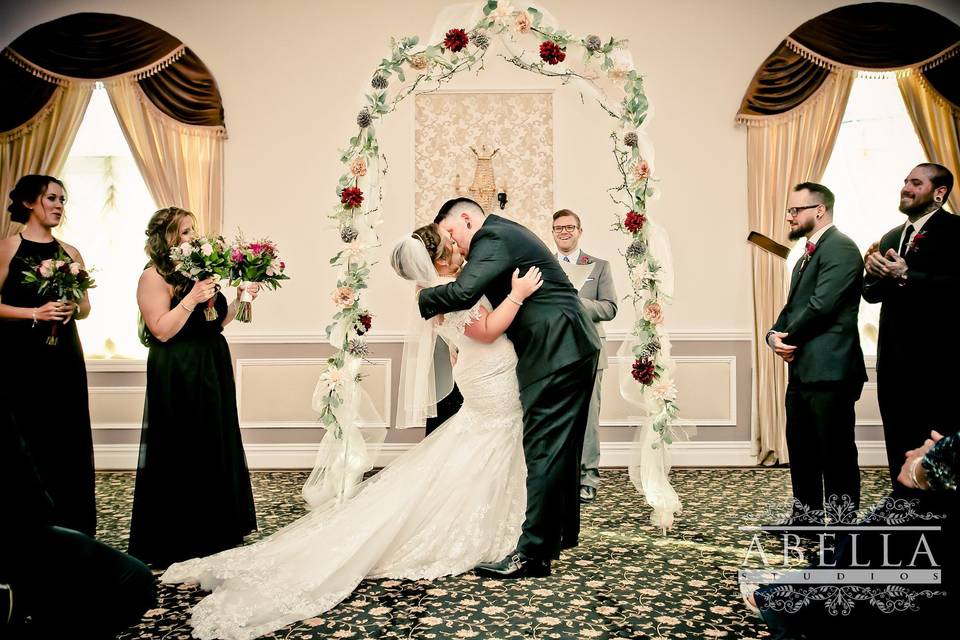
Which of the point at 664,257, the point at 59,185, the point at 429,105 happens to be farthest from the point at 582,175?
the point at 59,185

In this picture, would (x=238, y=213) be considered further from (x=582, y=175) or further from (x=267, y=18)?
(x=582, y=175)

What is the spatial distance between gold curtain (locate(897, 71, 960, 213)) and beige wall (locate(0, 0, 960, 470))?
0.72m

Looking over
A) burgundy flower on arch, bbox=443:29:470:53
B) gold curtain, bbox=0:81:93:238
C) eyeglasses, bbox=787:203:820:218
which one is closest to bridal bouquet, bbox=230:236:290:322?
burgundy flower on arch, bbox=443:29:470:53

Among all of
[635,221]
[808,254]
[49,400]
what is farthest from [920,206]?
[49,400]

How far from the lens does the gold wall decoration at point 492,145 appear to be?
20.7ft

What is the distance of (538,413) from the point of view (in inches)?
128

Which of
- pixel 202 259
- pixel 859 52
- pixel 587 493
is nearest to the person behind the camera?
pixel 202 259

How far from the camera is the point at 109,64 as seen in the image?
247 inches

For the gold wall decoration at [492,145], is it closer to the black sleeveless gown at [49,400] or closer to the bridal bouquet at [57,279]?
the bridal bouquet at [57,279]

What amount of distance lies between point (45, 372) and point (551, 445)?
262 cm

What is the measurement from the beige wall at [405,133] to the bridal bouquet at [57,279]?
2.61 meters

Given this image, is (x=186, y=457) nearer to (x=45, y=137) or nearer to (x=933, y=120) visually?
(x=45, y=137)

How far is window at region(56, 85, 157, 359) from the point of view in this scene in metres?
6.45

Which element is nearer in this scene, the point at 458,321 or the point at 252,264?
the point at 458,321
